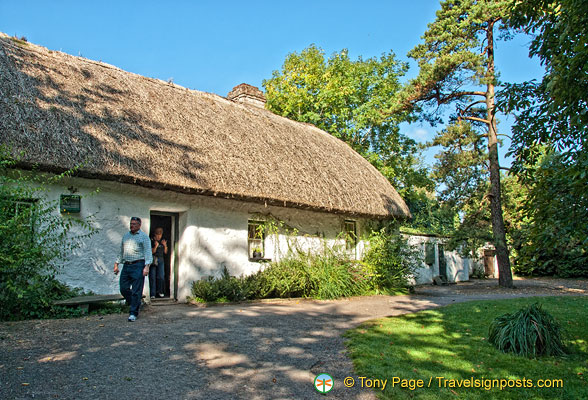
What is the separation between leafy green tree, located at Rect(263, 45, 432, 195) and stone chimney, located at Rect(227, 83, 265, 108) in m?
5.31

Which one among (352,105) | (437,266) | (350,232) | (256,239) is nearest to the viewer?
(256,239)

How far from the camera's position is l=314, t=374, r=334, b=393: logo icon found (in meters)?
3.94

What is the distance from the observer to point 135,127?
9.30 m

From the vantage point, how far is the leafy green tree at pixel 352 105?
21.9 m

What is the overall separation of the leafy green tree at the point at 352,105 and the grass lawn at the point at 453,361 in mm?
15385

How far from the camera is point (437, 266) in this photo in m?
19.1

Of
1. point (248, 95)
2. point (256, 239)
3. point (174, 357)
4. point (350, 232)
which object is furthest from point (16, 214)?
point (248, 95)

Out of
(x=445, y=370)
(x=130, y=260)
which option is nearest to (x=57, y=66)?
(x=130, y=260)

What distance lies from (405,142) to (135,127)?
16.7 m

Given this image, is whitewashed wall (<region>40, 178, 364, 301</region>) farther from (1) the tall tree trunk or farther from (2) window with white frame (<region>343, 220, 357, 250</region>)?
(1) the tall tree trunk

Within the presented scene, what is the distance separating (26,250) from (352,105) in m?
19.5

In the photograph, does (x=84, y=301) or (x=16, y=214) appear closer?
(x=16, y=214)

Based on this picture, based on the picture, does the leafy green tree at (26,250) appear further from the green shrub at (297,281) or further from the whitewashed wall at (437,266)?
the whitewashed wall at (437,266)

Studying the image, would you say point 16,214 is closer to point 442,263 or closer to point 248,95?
point 248,95
